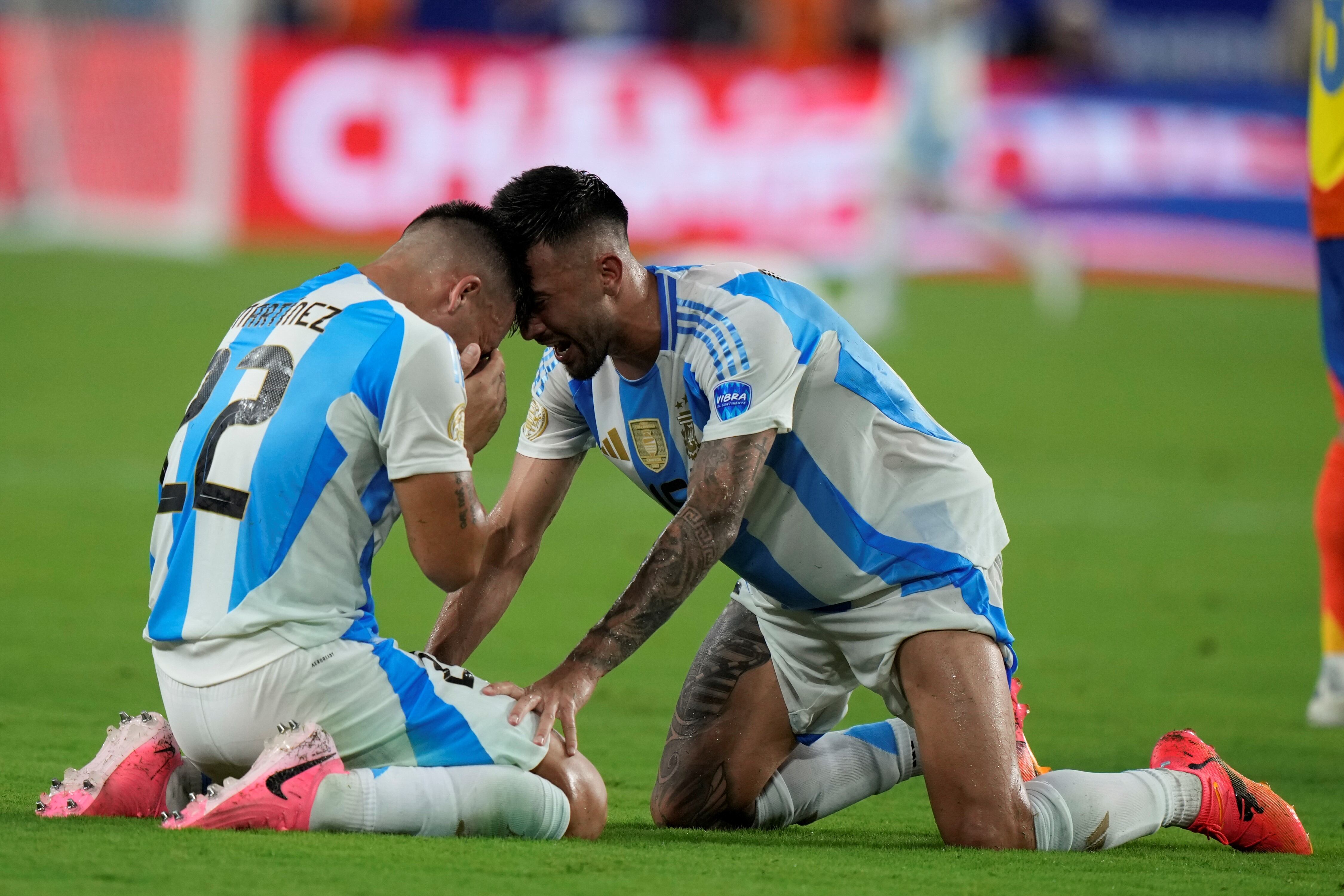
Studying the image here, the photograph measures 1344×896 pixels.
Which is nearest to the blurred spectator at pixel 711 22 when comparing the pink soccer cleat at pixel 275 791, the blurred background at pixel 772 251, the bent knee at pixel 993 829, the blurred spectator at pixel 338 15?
the blurred background at pixel 772 251

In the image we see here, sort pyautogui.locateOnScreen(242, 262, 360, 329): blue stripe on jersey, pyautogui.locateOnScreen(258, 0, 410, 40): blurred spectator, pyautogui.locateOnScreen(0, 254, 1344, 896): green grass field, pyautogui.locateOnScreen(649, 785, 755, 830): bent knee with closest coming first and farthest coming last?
pyautogui.locateOnScreen(0, 254, 1344, 896): green grass field → pyautogui.locateOnScreen(242, 262, 360, 329): blue stripe on jersey → pyautogui.locateOnScreen(649, 785, 755, 830): bent knee → pyautogui.locateOnScreen(258, 0, 410, 40): blurred spectator

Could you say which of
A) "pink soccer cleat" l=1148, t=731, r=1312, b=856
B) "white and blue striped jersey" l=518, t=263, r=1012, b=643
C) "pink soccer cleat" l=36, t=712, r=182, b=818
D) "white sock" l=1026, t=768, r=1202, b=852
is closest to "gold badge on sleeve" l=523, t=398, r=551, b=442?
"white and blue striped jersey" l=518, t=263, r=1012, b=643

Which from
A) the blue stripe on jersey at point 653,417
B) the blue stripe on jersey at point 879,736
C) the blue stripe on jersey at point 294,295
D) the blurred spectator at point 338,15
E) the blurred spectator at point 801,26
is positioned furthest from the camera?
the blurred spectator at point 801,26

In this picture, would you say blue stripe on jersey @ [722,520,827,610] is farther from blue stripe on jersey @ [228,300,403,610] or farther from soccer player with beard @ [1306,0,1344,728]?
soccer player with beard @ [1306,0,1344,728]

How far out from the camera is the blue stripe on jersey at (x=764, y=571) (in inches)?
157

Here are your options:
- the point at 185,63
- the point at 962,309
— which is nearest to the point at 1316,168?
the point at 962,309

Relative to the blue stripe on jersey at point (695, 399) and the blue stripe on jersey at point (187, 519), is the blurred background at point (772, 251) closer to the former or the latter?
the blue stripe on jersey at point (695, 399)

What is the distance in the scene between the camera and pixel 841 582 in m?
3.97

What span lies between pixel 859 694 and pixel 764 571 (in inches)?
74.4

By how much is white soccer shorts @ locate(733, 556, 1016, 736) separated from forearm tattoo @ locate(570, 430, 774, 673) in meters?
0.50

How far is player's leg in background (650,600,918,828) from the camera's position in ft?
13.7

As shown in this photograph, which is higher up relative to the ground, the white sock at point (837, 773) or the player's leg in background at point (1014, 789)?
the player's leg in background at point (1014, 789)

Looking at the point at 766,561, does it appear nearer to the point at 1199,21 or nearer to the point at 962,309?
the point at 962,309

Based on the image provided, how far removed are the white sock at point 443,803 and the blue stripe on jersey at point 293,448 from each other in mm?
415
